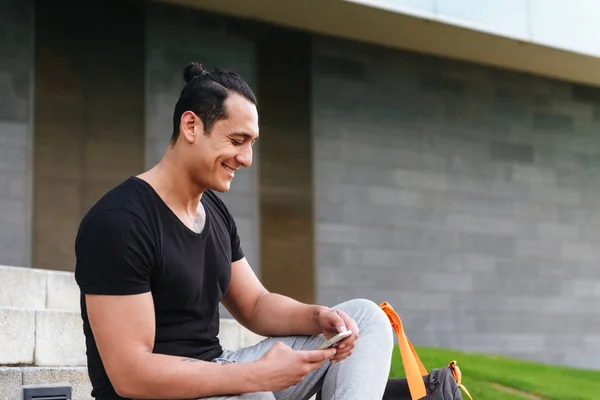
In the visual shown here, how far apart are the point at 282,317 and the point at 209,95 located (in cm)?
75

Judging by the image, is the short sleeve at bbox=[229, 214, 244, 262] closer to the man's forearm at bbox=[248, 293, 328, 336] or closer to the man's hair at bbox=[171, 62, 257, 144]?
the man's forearm at bbox=[248, 293, 328, 336]

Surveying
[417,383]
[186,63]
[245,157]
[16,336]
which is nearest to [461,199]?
[186,63]

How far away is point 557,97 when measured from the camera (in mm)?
11359

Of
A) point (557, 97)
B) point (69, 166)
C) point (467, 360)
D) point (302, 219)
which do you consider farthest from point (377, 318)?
point (557, 97)

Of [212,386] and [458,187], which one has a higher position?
[458,187]

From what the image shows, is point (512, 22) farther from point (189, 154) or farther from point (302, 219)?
point (189, 154)

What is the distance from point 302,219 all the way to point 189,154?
6671 mm

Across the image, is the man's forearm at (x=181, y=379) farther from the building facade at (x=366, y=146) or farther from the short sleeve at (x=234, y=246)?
the building facade at (x=366, y=146)

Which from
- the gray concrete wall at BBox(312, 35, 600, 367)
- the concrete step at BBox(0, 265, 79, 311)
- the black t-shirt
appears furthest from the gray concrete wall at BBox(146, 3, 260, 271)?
the black t-shirt

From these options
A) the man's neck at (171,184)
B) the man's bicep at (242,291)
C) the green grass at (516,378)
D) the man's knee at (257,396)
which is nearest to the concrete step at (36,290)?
the green grass at (516,378)

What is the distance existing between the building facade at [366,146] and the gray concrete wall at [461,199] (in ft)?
0.08

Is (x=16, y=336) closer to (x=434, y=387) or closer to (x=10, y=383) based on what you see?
(x=10, y=383)

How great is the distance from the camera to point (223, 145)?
7.73 ft

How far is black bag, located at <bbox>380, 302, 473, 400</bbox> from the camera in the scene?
2.68m
